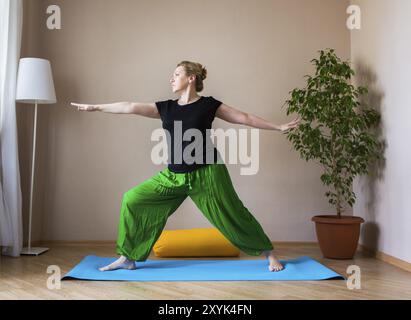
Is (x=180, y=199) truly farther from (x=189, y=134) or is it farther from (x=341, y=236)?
(x=341, y=236)

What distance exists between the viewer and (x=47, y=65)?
3670mm

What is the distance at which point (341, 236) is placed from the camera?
349 centimetres

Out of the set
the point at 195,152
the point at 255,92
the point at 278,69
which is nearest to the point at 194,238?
the point at 195,152

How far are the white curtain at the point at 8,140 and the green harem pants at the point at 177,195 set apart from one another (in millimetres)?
982

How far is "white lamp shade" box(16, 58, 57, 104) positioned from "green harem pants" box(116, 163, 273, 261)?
1.20m

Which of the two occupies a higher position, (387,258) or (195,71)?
(195,71)

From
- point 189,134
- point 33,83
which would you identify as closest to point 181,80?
point 189,134

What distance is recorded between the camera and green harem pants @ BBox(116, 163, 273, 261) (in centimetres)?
297

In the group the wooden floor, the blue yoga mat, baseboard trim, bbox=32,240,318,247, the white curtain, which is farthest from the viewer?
baseboard trim, bbox=32,240,318,247

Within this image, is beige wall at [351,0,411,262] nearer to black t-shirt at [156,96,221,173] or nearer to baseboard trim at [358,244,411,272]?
baseboard trim at [358,244,411,272]

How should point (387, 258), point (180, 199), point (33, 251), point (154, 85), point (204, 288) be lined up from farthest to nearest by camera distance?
point (154, 85)
point (33, 251)
point (387, 258)
point (180, 199)
point (204, 288)

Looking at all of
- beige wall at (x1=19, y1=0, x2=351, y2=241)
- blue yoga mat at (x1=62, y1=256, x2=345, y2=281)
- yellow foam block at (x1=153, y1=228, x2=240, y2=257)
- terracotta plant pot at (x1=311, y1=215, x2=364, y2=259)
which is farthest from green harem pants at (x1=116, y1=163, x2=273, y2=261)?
beige wall at (x1=19, y1=0, x2=351, y2=241)

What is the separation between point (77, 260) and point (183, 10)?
7.74 feet

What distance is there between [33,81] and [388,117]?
2.70m
